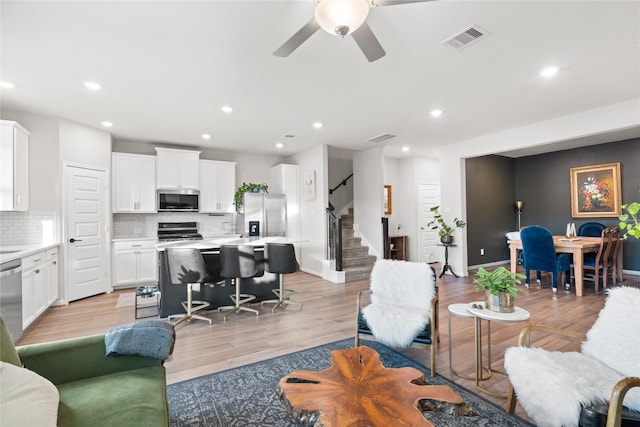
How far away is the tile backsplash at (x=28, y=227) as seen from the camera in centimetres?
413

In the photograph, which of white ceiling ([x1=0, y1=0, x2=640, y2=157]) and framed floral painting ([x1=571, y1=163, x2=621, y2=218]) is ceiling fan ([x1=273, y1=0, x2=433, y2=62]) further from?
framed floral painting ([x1=571, y1=163, x2=621, y2=218])

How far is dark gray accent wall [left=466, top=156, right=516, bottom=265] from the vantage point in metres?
6.98

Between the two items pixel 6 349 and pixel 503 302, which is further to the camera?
pixel 503 302

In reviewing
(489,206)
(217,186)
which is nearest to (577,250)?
(489,206)

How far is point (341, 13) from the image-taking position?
170cm

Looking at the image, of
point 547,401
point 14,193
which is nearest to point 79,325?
point 14,193

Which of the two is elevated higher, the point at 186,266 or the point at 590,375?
the point at 186,266

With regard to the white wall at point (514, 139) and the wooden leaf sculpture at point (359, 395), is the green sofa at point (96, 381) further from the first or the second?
the white wall at point (514, 139)

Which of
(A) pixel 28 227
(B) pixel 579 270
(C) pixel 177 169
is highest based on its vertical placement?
(C) pixel 177 169

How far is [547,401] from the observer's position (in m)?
1.43

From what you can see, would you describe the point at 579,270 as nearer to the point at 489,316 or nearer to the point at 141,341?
the point at 489,316

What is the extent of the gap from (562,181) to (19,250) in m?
10.1

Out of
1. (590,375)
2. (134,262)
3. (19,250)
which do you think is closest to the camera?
(590,375)

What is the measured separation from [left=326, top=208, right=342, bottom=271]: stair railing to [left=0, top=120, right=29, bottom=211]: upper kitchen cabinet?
4.71 m
